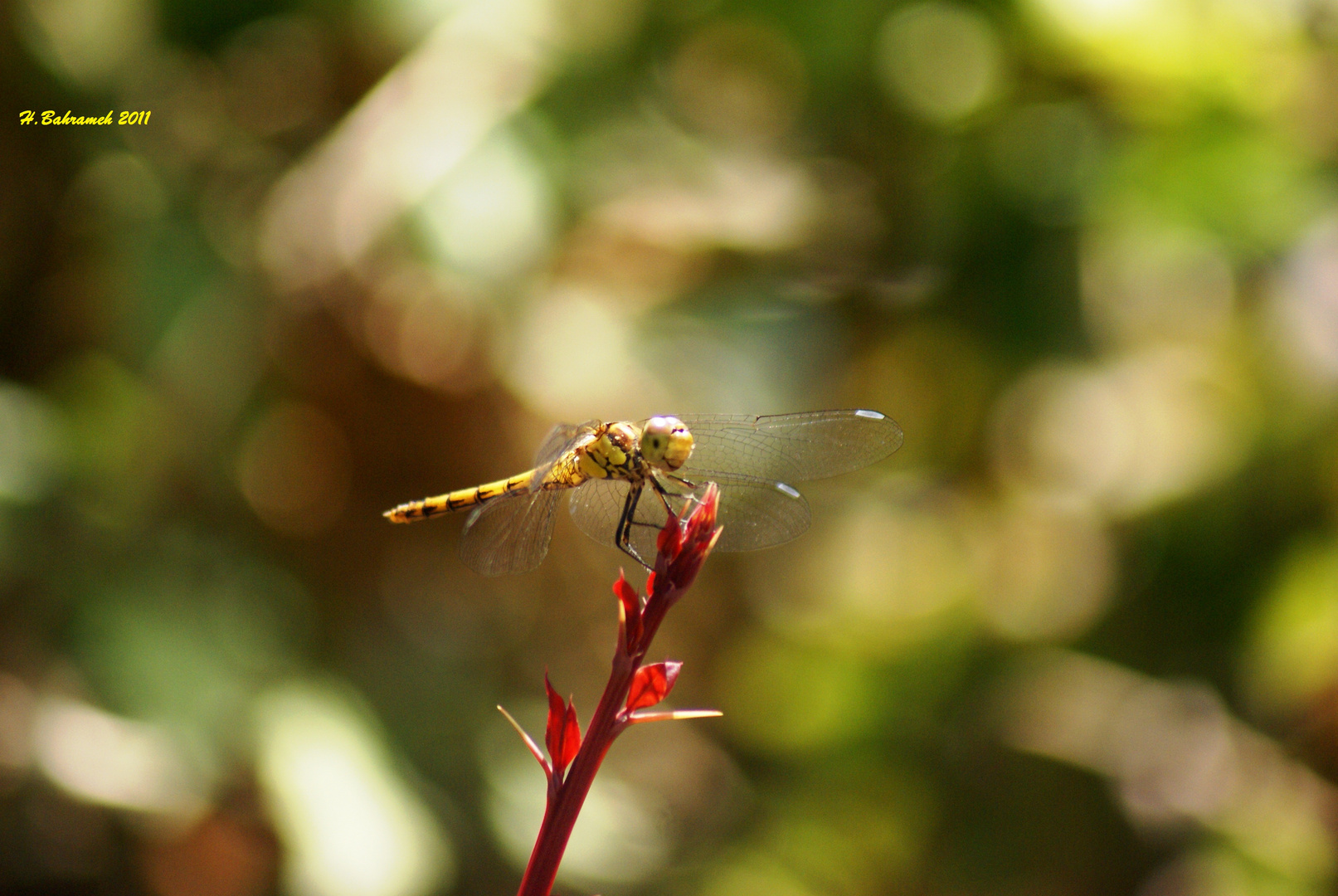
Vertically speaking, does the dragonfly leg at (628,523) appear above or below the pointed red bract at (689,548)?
below

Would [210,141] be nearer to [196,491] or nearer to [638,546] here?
[196,491]

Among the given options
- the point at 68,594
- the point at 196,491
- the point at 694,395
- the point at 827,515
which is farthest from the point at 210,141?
the point at 827,515

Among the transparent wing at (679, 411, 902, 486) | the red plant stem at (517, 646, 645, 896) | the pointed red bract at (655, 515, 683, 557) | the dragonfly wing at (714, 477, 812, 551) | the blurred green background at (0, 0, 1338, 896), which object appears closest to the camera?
the red plant stem at (517, 646, 645, 896)

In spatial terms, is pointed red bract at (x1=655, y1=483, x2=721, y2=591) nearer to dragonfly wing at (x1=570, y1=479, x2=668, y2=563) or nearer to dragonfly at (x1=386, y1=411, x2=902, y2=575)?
dragonfly at (x1=386, y1=411, x2=902, y2=575)

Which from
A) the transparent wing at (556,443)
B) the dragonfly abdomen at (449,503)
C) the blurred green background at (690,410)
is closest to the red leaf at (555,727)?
the transparent wing at (556,443)

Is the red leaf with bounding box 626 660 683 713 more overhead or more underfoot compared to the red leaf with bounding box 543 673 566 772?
more overhead

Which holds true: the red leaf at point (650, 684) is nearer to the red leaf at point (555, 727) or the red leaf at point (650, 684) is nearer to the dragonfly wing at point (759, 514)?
the red leaf at point (555, 727)

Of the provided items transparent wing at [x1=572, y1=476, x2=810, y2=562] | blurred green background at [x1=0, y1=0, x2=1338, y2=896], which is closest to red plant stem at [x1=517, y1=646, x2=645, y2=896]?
transparent wing at [x1=572, y1=476, x2=810, y2=562]
